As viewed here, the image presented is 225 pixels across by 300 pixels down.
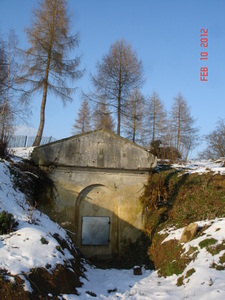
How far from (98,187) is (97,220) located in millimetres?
1358

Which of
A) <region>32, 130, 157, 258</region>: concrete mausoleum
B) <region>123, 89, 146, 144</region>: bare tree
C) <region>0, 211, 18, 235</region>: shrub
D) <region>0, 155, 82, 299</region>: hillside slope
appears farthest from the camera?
<region>123, 89, 146, 144</region>: bare tree

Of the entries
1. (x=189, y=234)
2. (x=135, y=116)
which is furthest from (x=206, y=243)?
(x=135, y=116)

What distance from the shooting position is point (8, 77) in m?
18.1

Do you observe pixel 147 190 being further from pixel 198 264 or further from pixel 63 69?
pixel 63 69

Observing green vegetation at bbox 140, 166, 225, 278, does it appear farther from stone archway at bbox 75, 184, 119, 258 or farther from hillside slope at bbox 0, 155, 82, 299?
hillside slope at bbox 0, 155, 82, 299

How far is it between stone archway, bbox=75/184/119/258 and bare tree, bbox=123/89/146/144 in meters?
9.35

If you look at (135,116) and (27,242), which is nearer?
(27,242)

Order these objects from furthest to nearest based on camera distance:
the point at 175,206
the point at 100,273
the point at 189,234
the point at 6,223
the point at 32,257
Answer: the point at 175,206, the point at 100,273, the point at 189,234, the point at 6,223, the point at 32,257

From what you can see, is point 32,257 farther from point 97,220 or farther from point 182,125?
point 182,125

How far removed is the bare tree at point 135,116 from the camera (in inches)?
811

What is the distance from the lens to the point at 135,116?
2067cm

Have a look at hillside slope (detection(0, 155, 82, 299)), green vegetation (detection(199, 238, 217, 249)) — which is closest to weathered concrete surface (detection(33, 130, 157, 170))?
hillside slope (detection(0, 155, 82, 299))

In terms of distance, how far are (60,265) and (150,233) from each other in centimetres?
570

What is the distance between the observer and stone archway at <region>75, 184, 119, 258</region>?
11.7 meters
